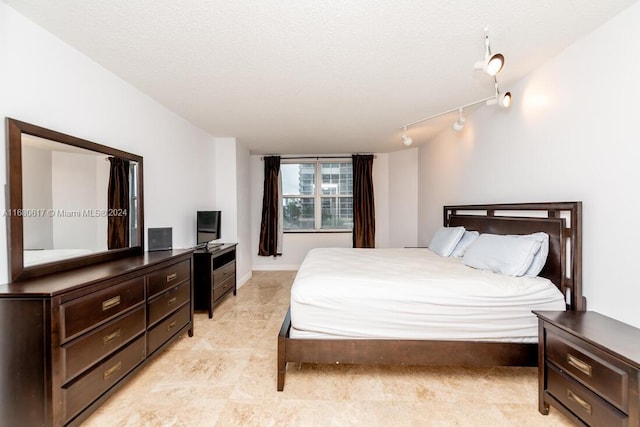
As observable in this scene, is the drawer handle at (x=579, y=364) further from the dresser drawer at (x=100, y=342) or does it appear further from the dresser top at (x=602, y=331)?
the dresser drawer at (x=100, y=342)

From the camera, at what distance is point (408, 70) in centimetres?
226

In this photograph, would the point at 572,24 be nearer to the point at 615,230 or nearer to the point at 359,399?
the point at 615,230

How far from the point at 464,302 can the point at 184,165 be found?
3.30 metres

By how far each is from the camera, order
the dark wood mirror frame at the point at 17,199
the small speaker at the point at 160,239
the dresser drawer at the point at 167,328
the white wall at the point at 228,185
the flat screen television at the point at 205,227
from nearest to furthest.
→ the dark wood mirror frame at the point at 17,199 → the dresser drawer at the point at 167,328 → the small speaker at the point at 160,239 → the flat screen television at the point at 205,227 → the white wall at the point at 228,185

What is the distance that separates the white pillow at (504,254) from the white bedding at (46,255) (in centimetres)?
304

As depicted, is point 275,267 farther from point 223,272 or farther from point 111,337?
point 111,337

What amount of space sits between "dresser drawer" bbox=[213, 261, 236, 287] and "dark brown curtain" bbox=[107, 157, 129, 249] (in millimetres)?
1133

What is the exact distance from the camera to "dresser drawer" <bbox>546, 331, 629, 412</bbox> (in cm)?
122

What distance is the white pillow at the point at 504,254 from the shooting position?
2.12m

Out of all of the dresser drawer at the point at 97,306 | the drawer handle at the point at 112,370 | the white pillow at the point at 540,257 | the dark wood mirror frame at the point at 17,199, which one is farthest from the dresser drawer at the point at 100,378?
the white pillow at the point at 540,257

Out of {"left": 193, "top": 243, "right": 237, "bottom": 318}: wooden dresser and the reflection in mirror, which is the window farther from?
the reflection in mirror

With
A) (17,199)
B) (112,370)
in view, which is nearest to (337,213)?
(112,370)

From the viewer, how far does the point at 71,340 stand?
1.45m

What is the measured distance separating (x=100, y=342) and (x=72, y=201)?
3.25 ft
